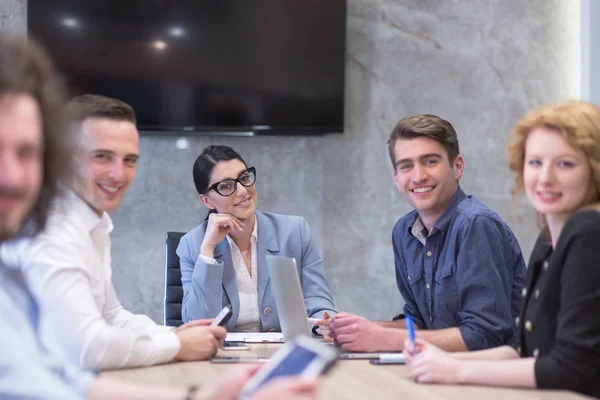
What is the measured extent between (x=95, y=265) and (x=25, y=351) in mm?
973

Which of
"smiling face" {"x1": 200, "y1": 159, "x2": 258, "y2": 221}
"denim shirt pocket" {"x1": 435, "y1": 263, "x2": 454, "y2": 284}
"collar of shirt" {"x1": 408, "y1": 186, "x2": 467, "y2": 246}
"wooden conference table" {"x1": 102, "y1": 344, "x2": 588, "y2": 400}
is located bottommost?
"wooden conference table" {"x1": 102, "y1": 344, "x2": 588, "y2": 400}

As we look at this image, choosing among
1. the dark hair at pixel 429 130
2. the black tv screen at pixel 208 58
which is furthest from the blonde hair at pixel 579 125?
the black tv screen at pixel 208 58

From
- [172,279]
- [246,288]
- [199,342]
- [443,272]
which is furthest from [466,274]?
[172,279]

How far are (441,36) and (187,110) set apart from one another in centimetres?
155

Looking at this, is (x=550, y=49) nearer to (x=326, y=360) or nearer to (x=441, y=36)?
(x=441, y=36)

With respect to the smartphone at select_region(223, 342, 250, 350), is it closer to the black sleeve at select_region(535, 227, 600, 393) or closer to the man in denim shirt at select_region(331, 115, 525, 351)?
the man in denim shirt at select_region(331, 115, 525, 351)

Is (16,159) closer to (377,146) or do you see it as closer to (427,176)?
(427,176)

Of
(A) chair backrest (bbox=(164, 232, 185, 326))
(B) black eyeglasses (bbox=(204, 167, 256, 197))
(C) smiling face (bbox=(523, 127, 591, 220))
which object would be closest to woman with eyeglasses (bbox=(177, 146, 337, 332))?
(B) black eyeglasses (bbox=(204, 167, 256, 197))

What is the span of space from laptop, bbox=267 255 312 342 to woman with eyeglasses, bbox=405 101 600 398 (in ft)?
1.26

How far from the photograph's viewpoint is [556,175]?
5.68ft

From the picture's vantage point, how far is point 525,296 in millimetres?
1856

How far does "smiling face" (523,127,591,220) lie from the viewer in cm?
171

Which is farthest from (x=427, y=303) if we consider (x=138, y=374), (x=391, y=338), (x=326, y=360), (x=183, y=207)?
(x=183, y=207)

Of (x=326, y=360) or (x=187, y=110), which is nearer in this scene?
(x=326, y=360)
